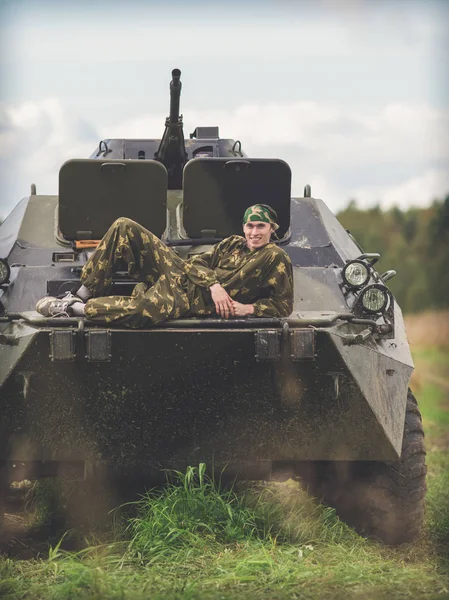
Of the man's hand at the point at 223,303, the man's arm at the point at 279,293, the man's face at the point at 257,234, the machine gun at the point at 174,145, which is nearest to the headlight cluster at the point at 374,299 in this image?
the man's arm at the point at 279,293

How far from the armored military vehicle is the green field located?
0.18 metres

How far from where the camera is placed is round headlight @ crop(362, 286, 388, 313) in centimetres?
576

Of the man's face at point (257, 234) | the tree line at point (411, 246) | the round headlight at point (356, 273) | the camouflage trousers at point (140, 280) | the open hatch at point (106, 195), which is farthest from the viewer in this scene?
the tree line at point (411, 246)

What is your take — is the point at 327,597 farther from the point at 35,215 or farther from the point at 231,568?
the point at 35,215

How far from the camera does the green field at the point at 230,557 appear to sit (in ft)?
15.1

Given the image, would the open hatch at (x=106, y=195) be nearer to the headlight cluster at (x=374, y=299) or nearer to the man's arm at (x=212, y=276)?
the man's arm at (x=212, y=276)

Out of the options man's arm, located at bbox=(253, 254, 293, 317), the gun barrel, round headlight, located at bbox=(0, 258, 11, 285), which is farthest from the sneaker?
the gun barrel

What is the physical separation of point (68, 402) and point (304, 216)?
2.21 m

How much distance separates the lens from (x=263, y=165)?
643 centimetres

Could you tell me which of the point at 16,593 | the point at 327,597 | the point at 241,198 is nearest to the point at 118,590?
the point at 16,593

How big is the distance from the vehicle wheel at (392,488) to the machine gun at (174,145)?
94.3 inches

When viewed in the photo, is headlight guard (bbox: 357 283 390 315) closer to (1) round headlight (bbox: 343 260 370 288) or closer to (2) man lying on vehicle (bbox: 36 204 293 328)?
(1) round headlight (bbox: 343 260 370 288)

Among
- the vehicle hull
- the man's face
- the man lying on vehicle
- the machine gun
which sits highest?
the machine gun

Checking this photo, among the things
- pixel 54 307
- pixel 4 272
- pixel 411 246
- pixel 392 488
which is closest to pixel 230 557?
pixel 392 488
